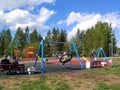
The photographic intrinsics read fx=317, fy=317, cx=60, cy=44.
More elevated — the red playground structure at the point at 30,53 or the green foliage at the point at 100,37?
the green foliage at the point at 100,37

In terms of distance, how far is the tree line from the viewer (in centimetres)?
8350

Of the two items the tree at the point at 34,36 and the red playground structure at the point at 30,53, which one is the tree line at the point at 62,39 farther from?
the red playground structure at the point at 30,53

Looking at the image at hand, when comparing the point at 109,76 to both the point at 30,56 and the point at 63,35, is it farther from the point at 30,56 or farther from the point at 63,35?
the point at 63,35

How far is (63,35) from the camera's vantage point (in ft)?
392

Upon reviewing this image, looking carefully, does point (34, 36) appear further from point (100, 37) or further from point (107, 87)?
point (107, 87)

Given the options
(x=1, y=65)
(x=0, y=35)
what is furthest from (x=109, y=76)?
(x=0, y=35)

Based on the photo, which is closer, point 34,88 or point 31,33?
point 34,88

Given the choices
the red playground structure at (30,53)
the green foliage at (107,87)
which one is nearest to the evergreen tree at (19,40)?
the red playground structure at (30,53)

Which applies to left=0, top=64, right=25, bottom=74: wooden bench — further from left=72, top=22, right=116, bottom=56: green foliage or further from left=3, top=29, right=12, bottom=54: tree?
left=3, top=29, right=12, bottom=54: tree

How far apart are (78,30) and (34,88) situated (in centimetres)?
11626

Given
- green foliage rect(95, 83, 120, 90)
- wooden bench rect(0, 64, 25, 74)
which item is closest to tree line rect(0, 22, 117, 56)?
wooden bench rect(0, 64, 25, 74)

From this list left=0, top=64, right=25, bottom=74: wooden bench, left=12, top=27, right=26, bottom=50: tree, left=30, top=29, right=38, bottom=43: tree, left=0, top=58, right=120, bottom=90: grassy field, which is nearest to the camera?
left=0, top=58, right=120, bottom=90: grassy field

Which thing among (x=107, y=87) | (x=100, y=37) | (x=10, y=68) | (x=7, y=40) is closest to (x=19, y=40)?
(x=7, y=40)

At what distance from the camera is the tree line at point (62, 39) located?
8350 cm
